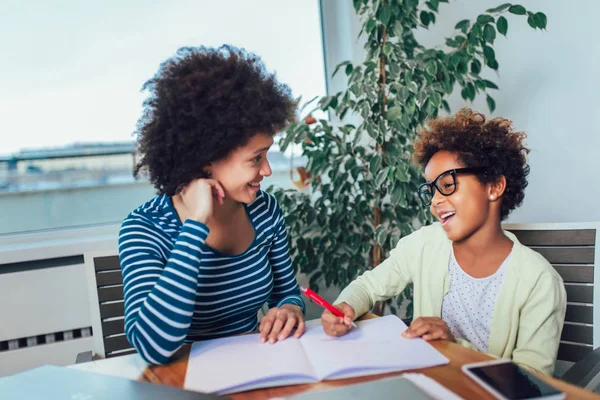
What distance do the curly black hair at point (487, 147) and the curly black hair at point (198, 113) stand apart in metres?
0.42

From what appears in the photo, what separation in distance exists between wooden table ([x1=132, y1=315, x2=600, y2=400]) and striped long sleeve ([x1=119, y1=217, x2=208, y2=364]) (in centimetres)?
4

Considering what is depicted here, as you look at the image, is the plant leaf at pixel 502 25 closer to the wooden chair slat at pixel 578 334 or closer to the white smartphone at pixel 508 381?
the wooden chair slat at pixel 578 334

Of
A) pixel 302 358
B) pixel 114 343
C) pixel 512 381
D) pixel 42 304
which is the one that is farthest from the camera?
pixel 42 304

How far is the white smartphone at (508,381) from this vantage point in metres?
0.65

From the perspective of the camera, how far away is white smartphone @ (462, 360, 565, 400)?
65cm

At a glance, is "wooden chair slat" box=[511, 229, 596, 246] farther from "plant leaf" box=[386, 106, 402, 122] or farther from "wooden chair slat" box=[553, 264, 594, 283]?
"plant leaf" box=[386, 106, 402, 122]

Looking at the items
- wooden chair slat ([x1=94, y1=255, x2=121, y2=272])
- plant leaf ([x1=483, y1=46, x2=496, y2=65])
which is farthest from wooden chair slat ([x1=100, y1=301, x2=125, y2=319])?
plant leaf ([x1=483, y1=46, x2=496, y2=65])

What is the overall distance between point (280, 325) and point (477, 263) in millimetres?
541

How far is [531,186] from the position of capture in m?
2.04

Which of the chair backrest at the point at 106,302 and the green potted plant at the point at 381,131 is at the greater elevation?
the green potted plant at the point at 381,131

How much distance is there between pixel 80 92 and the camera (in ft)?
7.14

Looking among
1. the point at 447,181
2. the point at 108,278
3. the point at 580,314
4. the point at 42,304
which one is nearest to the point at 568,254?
the point at 580,314

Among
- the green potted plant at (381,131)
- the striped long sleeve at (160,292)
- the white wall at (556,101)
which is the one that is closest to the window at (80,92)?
the green potted plant at (381,131)

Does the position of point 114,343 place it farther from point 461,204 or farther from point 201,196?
point 461,204
